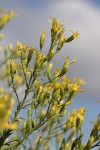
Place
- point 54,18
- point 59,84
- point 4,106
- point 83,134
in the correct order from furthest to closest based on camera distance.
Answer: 1. point 54,18
2. point 59,84
3. point 83,134
4. point 4,106

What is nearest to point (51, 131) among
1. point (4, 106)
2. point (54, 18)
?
point (54, 18)

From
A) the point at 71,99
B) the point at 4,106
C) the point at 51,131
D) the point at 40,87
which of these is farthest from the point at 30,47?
the point at 4,106

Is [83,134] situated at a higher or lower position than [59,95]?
lower

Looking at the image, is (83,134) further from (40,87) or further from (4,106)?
(4,106)

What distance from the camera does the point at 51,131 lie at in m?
4.25

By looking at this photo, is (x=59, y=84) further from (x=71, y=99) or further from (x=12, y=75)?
(x=12, y=75)

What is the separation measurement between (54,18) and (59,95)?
1.29 m

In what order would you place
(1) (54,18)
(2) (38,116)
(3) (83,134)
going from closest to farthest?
(3) (83,134)
(2) (38,116)
(1) (54,18)

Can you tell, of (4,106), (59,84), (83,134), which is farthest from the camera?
(59,84)

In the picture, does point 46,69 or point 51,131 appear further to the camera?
point 46,69

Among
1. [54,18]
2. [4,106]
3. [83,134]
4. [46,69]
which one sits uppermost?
[54,18]

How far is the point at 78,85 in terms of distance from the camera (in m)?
4.62

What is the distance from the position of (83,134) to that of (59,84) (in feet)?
3.03

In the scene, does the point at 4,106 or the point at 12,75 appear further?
the point at 12,75
